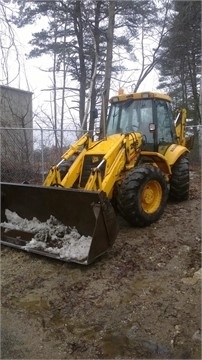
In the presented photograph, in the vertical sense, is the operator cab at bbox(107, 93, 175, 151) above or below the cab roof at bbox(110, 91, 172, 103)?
below

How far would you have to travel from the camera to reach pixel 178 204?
722 cm

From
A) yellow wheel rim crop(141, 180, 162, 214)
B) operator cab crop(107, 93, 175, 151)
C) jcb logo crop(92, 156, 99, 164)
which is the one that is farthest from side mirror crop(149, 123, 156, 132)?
jcb logo crop(92, 156, 99, 164)

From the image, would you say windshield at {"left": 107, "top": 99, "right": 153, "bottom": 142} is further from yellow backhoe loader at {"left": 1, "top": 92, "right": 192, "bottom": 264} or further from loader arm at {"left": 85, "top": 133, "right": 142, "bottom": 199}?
loader arm at {"left": 85, "top": 133, "right": 142, "bottom": 199}

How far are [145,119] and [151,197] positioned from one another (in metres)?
1.52

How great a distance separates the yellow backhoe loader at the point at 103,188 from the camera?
4.74 metres

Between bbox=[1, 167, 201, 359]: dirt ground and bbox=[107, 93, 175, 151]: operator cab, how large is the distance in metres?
1.94

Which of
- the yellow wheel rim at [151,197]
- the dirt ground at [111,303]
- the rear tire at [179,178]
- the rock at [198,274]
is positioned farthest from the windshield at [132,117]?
the rock at [198,274]

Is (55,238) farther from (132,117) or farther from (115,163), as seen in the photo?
(132,117)

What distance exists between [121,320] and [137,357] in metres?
0.54

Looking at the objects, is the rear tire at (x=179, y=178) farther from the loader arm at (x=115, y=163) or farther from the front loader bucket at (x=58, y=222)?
the front loader bucket at (x=58, y=222)

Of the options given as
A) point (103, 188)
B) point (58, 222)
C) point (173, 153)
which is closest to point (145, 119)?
point (173, 153)

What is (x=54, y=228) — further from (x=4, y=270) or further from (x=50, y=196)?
(x=4, y=270)

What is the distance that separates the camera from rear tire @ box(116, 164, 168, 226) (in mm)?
5418

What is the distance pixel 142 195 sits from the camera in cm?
573
